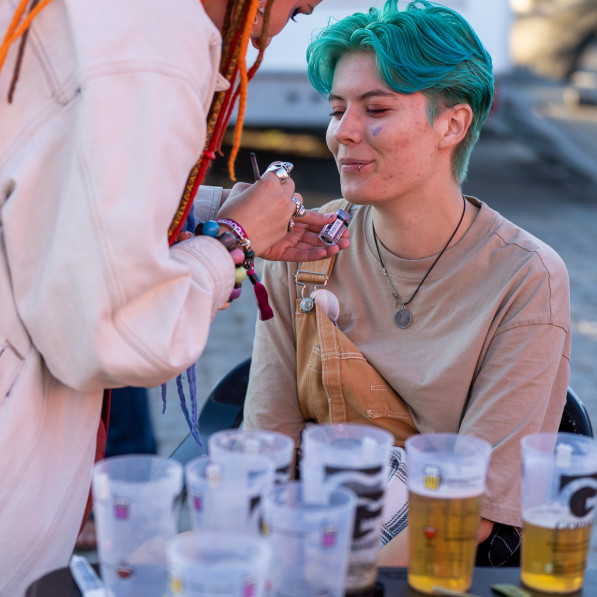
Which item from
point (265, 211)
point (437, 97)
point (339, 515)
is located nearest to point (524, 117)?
point (437, 97)

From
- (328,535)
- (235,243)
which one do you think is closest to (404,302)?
(235,243)

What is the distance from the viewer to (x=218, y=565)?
1093mm

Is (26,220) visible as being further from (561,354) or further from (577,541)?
(561,354)

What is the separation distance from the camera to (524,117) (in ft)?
36.0

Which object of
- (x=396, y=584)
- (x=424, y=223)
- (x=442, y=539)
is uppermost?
(x=424, y=223)

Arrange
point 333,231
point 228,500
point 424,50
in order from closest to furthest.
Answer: point 228,500 < point 333,231 < point 424,50

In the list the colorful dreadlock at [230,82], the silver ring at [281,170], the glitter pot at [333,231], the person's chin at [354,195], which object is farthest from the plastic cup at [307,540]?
the person's chin at [354,195]

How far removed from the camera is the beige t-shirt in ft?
6.71

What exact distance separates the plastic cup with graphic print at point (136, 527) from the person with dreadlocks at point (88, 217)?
248 mm

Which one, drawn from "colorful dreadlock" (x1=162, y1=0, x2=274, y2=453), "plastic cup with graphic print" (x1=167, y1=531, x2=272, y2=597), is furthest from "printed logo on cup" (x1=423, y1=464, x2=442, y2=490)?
"colorful dreadlock" (x1=162, y1=0, x2=274, y2=453)

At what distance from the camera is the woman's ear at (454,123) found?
238 centimetres

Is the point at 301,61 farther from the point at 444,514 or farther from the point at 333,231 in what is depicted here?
the point at 444,514

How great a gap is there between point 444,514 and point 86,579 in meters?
0.52

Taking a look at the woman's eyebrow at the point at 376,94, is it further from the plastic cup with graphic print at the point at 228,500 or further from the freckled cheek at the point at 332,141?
the plastic cup with graphic print at the point at 228,500
